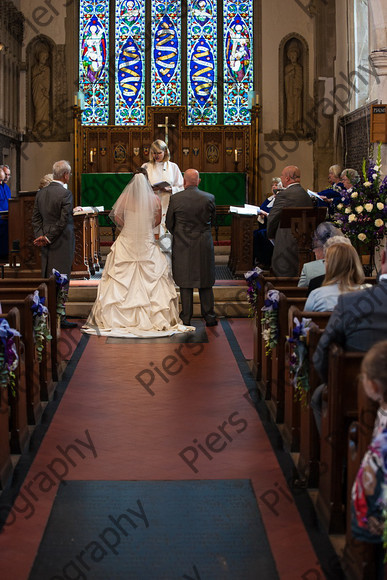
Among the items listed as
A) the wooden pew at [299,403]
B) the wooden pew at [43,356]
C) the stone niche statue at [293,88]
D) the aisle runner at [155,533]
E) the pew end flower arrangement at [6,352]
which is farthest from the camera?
the stone niche statue at [293,88]

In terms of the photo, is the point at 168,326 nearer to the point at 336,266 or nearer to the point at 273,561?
the point at 336,266

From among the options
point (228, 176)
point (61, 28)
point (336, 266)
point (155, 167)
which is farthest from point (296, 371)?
point (61, 28)

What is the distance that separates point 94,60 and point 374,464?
15.9 metres

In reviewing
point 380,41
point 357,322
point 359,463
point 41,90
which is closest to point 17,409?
point 357,322

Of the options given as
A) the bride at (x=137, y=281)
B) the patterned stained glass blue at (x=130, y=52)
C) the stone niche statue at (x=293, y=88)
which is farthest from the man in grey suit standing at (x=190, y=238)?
the patterned stained glass blue at (x=130, y=52)

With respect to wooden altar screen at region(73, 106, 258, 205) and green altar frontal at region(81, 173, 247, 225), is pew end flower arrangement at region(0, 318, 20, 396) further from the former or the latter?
wooden altar screen at region(73, 106, 258, 205)

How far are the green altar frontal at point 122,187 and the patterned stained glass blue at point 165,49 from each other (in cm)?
248

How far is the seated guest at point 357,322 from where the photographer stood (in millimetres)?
3852

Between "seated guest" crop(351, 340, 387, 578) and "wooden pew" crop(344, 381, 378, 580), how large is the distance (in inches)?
10.0

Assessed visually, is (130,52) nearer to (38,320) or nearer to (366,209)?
(366,209)

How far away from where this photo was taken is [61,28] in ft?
57.2

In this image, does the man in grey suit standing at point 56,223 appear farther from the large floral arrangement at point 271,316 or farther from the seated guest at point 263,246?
the seated guest at point 263,246

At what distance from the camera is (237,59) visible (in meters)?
17.6

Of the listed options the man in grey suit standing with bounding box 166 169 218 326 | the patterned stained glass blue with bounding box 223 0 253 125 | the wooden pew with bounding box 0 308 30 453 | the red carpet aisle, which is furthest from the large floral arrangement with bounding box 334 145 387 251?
the patterned stained glass blue with bounding box 223 0 253 125
